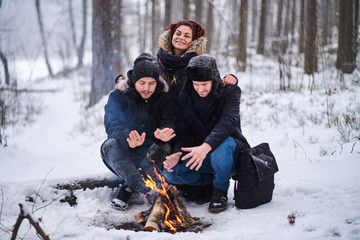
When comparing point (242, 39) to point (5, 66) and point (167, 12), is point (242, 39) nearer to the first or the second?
point (167, 12)

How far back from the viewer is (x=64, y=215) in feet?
7.78

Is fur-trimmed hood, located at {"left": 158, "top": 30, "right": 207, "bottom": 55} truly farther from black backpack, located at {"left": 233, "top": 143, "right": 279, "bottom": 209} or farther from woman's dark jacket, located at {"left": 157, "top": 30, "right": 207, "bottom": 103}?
black backpack, located at {"left": 233, "top": 143, "right": 279, "bottom": 209}

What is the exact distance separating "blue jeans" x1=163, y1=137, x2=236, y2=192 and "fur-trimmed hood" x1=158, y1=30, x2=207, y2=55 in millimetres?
1261

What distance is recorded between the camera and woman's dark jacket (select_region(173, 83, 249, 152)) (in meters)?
2.49

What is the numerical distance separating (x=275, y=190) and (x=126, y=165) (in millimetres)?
1554

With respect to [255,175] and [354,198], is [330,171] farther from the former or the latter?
[255,175]

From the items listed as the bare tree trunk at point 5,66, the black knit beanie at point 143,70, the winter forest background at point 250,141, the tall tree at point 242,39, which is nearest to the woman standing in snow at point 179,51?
the black knit beanie at point 143,70

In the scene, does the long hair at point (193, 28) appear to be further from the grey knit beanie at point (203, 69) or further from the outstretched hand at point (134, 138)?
the outstretched hand at point (134, 138)

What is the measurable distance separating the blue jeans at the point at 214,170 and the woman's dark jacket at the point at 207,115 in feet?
0.36

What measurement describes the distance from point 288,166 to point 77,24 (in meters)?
26.3

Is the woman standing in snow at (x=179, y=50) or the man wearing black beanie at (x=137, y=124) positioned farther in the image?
the woman standing in snow at (x=179, y=50)

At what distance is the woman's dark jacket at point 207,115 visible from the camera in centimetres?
249

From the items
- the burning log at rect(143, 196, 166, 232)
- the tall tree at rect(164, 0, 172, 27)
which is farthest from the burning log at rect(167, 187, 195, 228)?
the tall tree at rect(164, 0, 172, 27)

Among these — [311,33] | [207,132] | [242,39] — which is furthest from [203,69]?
[242,39]
